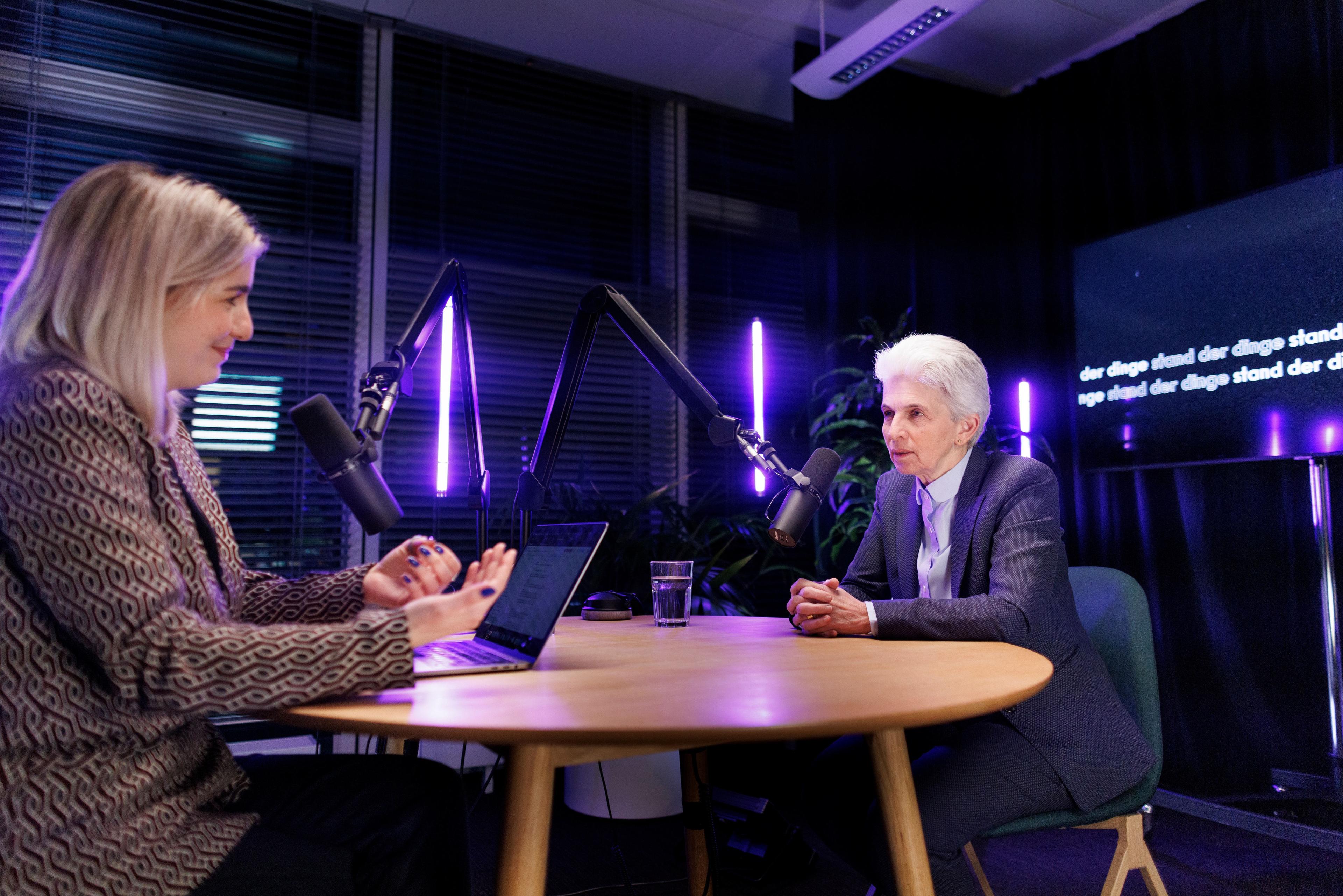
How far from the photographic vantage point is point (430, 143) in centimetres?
362

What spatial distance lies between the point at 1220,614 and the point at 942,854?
2419 mm

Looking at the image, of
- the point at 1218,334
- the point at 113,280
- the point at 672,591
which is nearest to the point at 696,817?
the point at 672,591

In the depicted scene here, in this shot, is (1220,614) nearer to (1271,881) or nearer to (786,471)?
(1271,881)

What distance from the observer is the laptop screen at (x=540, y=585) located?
1190mm

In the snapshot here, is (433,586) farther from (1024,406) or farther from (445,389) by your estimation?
(1024,406)

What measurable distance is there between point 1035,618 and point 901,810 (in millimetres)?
501

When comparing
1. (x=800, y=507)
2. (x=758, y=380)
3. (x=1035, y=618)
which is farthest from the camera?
(x=758, y=380)

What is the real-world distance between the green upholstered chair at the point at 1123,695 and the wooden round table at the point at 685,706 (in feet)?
1.38

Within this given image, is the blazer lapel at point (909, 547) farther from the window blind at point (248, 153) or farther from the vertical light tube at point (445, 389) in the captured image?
the window blind at point (248, 153)

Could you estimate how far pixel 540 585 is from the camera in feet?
4.26

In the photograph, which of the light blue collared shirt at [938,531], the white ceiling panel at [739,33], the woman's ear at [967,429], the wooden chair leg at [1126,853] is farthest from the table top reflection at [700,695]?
the white ceiling panel at [739,33]

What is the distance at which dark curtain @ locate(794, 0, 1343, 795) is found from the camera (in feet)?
10.1

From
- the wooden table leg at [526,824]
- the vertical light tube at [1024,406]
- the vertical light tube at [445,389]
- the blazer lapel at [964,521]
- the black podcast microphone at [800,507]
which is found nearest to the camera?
the wooden table leg at [526,824]

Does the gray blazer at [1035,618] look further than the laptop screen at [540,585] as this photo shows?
Yes
